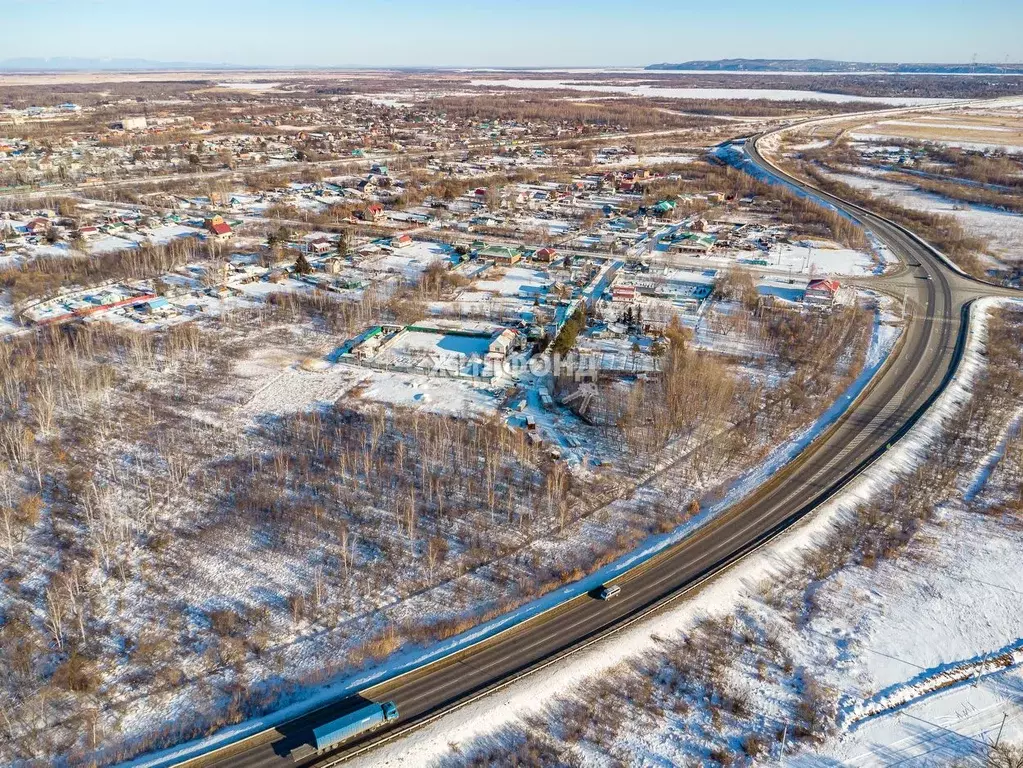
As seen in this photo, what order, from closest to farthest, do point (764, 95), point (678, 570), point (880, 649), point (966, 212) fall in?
point (880, 649) < point (678, 570) < point (966, 212) < point (764, 95)

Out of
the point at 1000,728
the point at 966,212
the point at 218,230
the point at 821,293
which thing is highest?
the point at 966,212

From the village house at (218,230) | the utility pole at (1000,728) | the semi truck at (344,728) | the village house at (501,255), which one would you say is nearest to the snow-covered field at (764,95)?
the village house at (501,255)

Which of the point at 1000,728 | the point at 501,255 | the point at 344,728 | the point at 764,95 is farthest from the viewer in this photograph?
the point at 764,95

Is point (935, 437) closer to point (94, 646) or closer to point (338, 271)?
Answer: point (94, 646)

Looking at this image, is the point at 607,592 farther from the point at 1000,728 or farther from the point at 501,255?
the point at 501,255

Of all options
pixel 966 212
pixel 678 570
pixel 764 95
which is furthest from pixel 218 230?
pixel 764 95

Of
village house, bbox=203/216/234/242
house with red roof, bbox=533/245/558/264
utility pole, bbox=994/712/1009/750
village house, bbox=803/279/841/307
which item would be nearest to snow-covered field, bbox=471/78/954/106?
village house, bbox=803/279/841/307

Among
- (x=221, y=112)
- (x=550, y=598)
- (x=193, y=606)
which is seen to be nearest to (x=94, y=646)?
(x=193, y=606)

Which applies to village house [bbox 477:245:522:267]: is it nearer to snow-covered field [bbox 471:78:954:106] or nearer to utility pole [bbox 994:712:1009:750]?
utility pole [bbox 994:712:1009:750]
